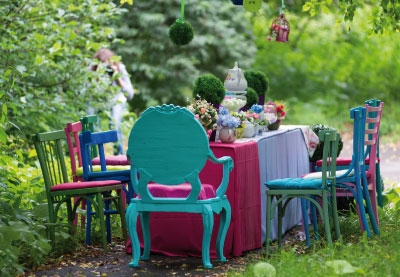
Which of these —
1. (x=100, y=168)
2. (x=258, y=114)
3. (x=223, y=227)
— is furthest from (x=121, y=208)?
(x=258, y=114)

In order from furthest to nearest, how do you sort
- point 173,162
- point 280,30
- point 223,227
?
point 280,30, point 223,227, point 173,162

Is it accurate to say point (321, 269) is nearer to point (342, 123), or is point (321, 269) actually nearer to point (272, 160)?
point (272, 160)

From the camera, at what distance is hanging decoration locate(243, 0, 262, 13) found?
9117 mm

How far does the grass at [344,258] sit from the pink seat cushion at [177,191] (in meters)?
0.63

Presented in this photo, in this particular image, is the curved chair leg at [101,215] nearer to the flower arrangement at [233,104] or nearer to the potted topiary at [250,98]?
the flower arrangement at [233,104]

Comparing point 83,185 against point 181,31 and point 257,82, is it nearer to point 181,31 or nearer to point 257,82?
point 181,31

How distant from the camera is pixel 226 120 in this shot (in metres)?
7.70

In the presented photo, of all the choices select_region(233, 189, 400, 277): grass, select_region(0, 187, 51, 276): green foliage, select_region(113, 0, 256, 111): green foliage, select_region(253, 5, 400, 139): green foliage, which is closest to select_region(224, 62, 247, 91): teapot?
select_region(233, 189, 400, 277): grass

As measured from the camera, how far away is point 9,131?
11562 mm

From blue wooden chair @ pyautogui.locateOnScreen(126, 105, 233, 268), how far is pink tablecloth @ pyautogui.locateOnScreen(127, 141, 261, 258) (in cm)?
35

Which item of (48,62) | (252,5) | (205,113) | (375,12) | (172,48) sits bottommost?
(205,113)

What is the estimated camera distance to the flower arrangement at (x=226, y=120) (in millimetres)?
7684

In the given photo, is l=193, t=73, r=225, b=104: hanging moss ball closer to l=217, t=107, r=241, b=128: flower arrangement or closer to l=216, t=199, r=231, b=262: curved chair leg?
l=217, t=107, r=241, b=128: flower arrangement

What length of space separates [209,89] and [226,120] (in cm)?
39
